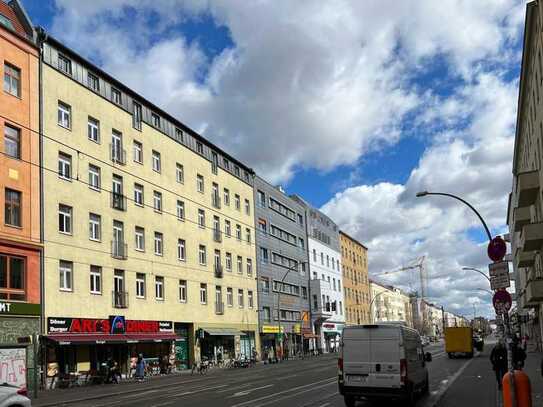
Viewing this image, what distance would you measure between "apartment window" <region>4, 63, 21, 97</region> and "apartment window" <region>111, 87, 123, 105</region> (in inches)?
337

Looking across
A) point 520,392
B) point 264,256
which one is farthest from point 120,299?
point 520,392

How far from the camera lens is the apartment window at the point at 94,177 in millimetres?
37059

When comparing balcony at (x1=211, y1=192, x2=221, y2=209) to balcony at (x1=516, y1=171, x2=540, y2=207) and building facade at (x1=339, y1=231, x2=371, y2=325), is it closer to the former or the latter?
balcony at (x1=516, y1=171, x2=540, y2=207)

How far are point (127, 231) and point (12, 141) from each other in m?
10.2

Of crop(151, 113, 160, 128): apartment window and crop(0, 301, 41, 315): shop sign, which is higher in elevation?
crop(151, 113, 160, 128): apartment window

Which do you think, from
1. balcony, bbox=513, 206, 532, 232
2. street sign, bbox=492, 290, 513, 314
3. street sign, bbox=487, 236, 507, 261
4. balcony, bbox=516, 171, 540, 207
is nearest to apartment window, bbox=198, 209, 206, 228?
balcony, bbox=513, 206, 532, 232

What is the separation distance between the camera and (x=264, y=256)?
64.5 metres

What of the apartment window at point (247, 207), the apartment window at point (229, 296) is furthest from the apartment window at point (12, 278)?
the apartment window at point (247, 207)

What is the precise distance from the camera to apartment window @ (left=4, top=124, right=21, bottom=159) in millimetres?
31016

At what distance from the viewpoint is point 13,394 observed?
11.1 metres

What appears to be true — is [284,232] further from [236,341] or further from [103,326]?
[103,326]

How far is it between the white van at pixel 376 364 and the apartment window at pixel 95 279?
878 inches

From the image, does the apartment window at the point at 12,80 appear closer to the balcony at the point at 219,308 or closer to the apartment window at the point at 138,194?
the apartment window at the point at 138,194

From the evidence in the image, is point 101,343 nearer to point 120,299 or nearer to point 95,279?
point 120,299
